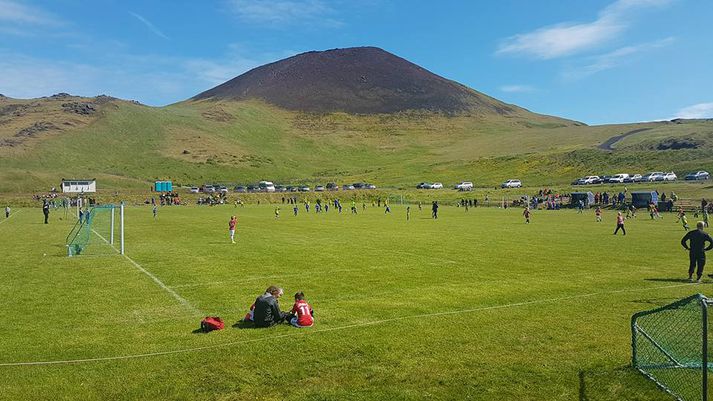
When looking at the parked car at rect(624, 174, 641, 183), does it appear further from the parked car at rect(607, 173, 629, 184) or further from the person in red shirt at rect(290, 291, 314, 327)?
the person in red shirt at rect(290, 291, 314, 327)

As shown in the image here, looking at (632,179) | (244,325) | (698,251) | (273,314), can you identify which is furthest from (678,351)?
(632,179)

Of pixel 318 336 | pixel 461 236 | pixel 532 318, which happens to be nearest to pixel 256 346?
pixel 318 336

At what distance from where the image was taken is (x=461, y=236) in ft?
125

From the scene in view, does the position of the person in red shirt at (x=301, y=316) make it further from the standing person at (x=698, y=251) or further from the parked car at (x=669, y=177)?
the parked car at (x=669, y=177)

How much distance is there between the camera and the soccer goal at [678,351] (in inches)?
346

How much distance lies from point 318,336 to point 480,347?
3.70 meters

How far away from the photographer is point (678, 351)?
37.9 feet

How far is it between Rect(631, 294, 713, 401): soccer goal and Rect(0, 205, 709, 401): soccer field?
362mm

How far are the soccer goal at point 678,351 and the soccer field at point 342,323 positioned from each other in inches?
14.3

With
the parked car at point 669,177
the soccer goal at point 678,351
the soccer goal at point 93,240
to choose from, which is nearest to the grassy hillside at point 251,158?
the parked car at point 669,177

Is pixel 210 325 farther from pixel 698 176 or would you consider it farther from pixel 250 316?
pixel 698 176

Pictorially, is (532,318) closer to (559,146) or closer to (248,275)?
(248,275)

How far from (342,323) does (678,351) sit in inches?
294

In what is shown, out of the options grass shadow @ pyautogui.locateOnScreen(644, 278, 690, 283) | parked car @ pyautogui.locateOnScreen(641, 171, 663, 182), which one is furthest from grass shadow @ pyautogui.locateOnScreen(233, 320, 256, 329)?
parked car @ pyautogui.locateOnScreen(641, 171, 663, 182)
